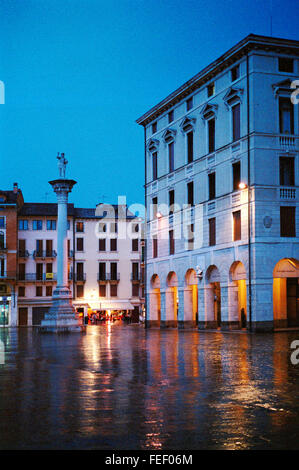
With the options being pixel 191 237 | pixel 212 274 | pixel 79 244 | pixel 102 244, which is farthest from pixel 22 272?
pixel 212 274

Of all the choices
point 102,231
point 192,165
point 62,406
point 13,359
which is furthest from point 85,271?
point 62,406

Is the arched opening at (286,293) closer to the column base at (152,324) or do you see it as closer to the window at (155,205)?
the window at (155,205)

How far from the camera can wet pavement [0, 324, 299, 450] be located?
806 cm

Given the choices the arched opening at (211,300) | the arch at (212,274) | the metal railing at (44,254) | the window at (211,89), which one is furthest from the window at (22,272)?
the window at (211,89)

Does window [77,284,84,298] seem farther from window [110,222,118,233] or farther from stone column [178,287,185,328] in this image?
stone column [178,287,185,328]

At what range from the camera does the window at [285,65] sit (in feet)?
135

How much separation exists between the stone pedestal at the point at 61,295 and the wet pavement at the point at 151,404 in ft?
102

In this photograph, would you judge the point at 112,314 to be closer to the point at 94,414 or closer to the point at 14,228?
the point at 14,228

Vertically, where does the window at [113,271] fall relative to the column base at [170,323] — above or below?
above

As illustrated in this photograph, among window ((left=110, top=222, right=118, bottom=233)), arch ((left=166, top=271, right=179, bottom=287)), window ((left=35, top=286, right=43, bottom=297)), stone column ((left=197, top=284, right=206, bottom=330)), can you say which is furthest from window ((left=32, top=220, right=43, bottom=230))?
stone column ((left=197, top=284, right=206, bottom=330))

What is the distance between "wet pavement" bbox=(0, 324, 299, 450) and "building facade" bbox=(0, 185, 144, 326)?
64.6 metres

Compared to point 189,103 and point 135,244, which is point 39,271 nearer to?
point 135,244

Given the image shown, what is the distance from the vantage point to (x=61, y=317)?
5156cm

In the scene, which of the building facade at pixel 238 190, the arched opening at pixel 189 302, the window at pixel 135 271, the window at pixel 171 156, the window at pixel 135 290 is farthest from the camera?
the window at pixel 135 271
